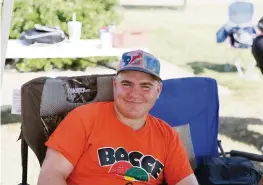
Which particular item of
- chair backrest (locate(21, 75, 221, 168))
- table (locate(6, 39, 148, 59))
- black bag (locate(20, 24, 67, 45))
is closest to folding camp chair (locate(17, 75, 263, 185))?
chair backrest (locate(21, 75, 221, 168))

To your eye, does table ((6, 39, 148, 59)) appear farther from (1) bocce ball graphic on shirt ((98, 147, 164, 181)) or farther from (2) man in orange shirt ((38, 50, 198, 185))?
(1) bocce ball graphic on shirt ((98, 147, 164, 181))

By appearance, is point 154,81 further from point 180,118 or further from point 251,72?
point 251,72

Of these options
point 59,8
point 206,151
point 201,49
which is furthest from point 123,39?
point 201,49

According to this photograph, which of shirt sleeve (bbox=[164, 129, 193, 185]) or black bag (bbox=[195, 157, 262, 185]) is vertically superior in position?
shirt sleeve (bbox=[164, 129, 193, 185])

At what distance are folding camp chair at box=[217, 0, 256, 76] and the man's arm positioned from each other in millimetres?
6205

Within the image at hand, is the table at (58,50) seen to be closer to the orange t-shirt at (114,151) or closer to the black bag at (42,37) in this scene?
the black bag at (42,37)

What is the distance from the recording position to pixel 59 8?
7785 mm

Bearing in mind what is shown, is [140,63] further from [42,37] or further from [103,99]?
[42,37]

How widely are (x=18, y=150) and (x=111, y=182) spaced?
2508mm

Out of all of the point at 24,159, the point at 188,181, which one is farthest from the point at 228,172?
the point at 24,159

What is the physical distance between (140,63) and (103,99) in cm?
48

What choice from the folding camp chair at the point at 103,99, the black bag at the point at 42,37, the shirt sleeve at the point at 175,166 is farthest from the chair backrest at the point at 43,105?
the black bag at the point at 42,37

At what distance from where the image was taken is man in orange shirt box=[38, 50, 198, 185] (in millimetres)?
2531

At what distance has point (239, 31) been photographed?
8.27m
